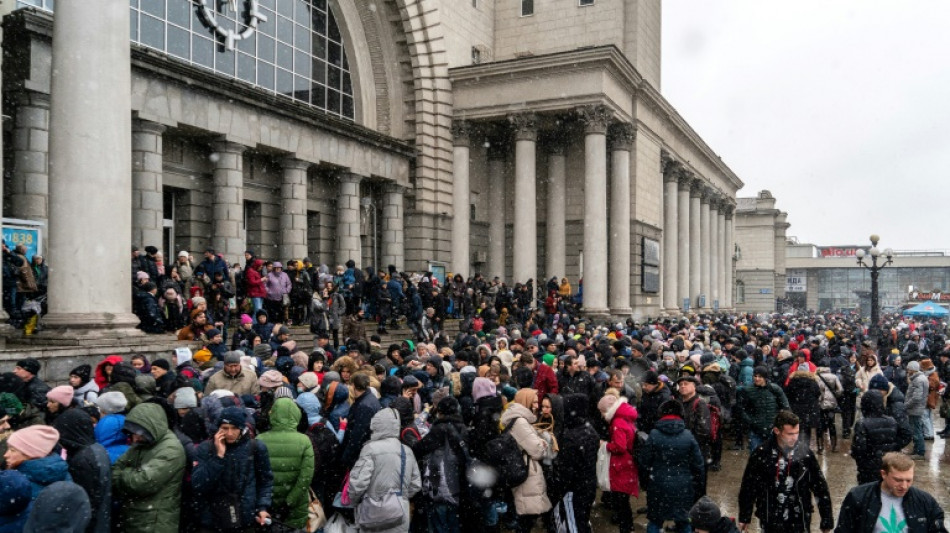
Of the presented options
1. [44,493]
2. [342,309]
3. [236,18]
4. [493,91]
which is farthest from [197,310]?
[493,91]

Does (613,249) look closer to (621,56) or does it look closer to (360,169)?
(621,56)

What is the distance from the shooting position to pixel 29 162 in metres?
16.2

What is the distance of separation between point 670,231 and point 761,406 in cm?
3188

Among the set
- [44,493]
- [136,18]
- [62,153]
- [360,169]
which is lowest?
[44,493]

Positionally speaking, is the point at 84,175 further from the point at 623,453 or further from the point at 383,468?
the point at 623,453

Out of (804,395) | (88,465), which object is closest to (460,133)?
(804,395)

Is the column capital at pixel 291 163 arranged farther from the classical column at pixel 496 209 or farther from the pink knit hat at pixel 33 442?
the pink knit hat at pixel 33 442

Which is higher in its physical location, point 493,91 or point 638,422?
point 493,91

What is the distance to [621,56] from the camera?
29547 millimetres

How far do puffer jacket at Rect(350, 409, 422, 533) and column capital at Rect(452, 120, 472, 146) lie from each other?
2514 cm

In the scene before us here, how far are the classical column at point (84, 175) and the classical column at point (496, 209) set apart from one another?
22.2 m

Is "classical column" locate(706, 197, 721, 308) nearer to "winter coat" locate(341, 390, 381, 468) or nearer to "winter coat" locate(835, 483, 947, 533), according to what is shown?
"winter coat" locate(341, 390, 381, 468)

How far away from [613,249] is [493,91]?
875 cm

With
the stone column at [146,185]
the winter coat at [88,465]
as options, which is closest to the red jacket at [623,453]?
the winter coat at [88,465]
